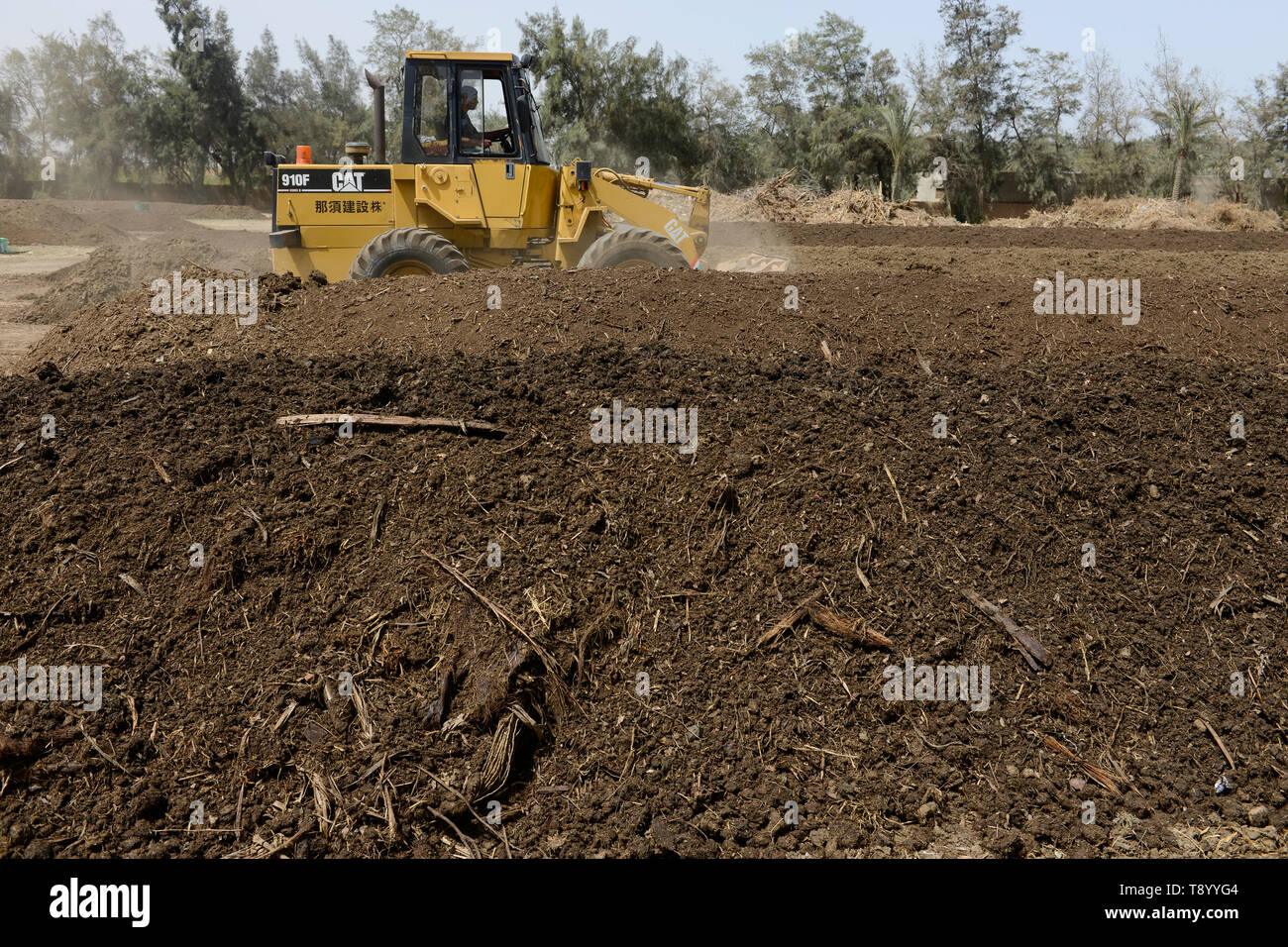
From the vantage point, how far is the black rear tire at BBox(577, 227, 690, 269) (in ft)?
32.0

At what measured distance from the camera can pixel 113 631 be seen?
4008mm

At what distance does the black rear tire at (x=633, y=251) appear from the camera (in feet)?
32.0

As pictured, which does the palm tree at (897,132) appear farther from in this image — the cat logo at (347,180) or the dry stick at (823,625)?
the dry stick at (823,625)

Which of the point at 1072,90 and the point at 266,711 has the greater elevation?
the point at 1072,90

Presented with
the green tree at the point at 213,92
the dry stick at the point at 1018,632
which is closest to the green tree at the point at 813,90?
the green tree at the point at 213,92

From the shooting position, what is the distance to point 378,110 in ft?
34.4

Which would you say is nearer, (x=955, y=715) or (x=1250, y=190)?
(x=955, y=715)

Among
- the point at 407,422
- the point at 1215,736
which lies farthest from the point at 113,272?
the point at 1215,736

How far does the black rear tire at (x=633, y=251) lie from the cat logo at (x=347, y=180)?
9.15 ft

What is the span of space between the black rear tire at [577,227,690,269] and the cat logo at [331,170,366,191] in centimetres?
279
